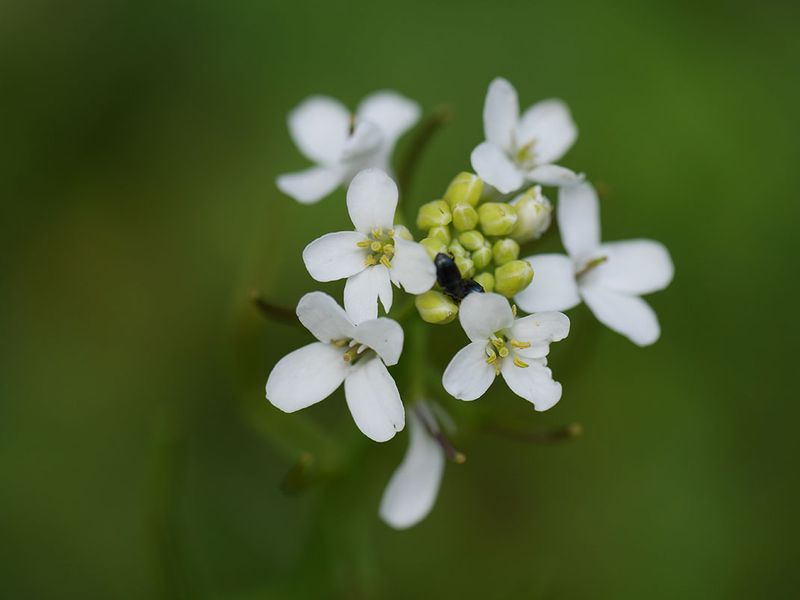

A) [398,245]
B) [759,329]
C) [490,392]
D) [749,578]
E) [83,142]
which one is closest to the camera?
[398,245]

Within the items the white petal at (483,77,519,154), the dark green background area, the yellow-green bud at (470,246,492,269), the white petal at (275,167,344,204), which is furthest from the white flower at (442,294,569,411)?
the dark green background area

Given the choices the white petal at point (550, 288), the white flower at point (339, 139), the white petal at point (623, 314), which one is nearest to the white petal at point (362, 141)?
the white flower at point (339, 139)

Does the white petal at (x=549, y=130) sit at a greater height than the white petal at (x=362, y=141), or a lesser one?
greater

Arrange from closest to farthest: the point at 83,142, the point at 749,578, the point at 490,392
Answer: the point at 490,392 → the point at 749,578 → the point at 83,142

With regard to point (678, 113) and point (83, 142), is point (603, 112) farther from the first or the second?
point (83, 142)

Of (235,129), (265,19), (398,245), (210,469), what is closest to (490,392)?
(398,245)

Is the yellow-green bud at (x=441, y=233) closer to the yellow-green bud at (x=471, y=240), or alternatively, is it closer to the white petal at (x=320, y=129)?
the yellow-green bud at (x=471, y=240)

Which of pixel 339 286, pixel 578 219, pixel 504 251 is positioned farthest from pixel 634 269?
pixel 339 286
